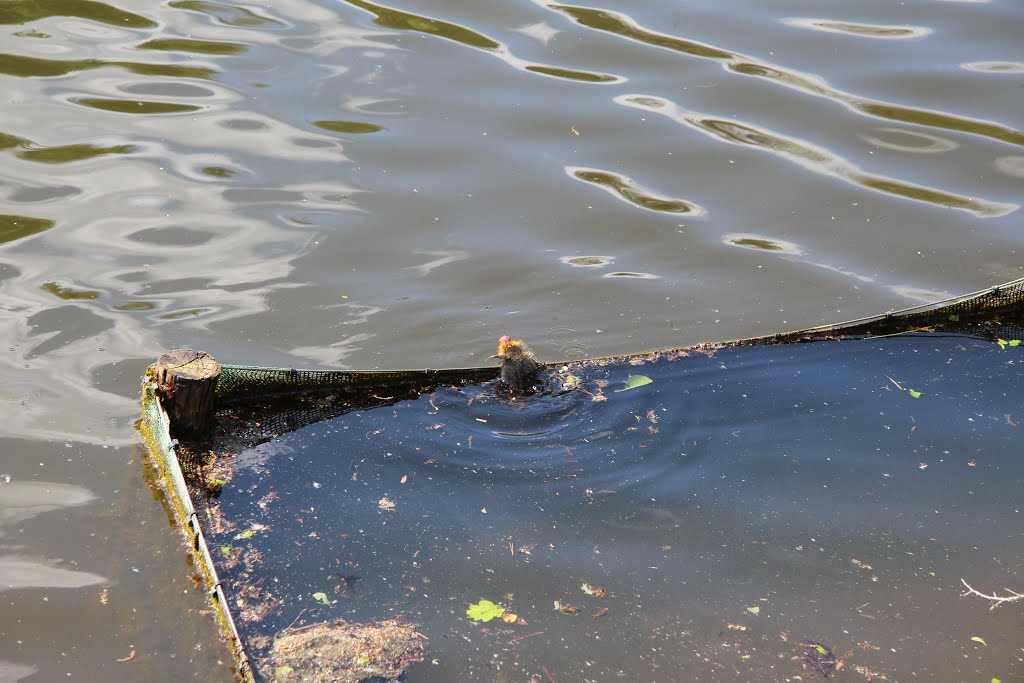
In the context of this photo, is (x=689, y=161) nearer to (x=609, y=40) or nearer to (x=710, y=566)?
(x=609, y=40)

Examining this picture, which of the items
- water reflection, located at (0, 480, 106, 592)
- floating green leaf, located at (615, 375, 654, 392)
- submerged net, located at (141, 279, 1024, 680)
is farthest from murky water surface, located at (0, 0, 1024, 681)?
floating green leaf, located at (615, 375, 654, 392)

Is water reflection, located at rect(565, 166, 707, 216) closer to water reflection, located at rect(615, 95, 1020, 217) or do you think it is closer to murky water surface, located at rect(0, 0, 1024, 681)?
murky water surface, located at rect(0, 0, 1024, 681)

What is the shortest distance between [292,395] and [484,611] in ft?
5.70

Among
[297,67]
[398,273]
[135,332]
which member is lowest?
[135,332]

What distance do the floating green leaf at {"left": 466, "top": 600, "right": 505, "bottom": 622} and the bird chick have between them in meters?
1.48

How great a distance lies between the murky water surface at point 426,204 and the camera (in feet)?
15.6

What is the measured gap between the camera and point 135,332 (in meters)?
5.93

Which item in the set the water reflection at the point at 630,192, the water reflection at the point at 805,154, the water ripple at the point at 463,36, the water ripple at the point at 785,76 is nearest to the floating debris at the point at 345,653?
the water reflection at the point at 630,192

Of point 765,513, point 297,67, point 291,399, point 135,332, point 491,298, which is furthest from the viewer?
point 297,67

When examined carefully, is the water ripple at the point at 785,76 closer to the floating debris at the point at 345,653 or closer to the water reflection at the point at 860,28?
the water reflection at the point at 860,28

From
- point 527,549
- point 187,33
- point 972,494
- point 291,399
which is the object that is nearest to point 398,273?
point 291,399

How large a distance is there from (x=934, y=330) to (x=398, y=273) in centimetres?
358

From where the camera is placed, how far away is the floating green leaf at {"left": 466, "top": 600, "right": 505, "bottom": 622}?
4.15m

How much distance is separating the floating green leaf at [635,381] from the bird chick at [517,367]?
549 mm
